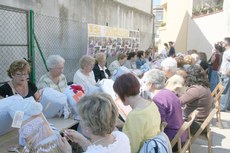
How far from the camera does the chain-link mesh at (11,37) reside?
3895 millimetres

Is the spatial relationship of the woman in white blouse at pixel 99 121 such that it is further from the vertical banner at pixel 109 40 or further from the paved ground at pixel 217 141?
the vertical banner at pixel 109 40

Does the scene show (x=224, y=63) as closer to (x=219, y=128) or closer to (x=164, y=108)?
(x=219, y=128)

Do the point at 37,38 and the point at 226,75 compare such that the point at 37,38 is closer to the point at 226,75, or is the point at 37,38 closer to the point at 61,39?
the point at 61,39

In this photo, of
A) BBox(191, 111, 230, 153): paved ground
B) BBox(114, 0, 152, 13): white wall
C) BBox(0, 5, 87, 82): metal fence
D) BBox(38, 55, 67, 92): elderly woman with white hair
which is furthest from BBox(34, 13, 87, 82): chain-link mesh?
BBox(114, 0, 152, 13): white wall

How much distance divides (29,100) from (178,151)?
1.55 metres

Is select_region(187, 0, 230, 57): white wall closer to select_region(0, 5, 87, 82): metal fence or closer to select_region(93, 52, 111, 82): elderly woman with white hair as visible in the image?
select_region(0, 5, 87, 82): metal fence

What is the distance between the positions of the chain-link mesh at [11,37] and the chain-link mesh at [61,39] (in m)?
0.34

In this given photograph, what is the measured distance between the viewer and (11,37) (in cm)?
411

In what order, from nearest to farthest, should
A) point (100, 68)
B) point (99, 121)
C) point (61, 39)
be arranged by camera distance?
1. point (99, 121)
2. point (100, 68)
3. point (61, 39)

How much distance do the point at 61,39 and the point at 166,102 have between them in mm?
3710

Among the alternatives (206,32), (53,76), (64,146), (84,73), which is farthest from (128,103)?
(206,32)

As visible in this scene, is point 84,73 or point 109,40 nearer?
point 84,73

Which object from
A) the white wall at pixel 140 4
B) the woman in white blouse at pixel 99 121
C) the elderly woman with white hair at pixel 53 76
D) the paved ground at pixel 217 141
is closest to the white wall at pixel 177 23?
the white wall at pixel 140 4

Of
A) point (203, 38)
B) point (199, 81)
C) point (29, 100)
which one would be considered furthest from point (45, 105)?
point (203, 38)
